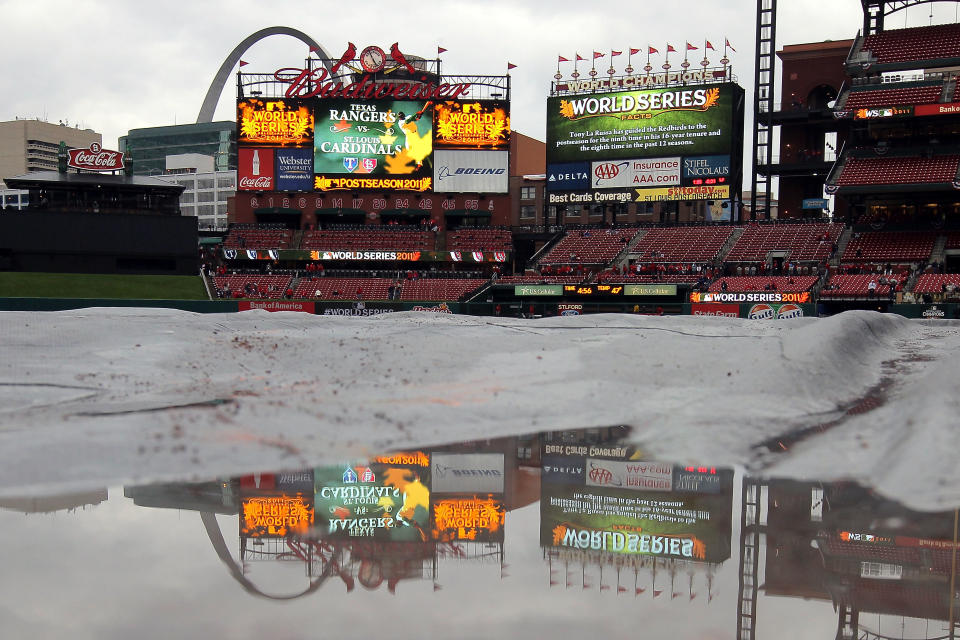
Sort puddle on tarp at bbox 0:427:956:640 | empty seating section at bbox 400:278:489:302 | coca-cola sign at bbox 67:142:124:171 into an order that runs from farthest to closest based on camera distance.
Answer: coca-cola sign at bbox 67:142:124:171 → empty seating section at bbox 400:278:489:302 → puddle on tarp at bbox 0:427:956:640

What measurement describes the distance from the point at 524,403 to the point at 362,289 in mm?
41912

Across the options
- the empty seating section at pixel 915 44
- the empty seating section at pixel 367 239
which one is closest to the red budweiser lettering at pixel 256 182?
the empty seating section at pixel 367 239

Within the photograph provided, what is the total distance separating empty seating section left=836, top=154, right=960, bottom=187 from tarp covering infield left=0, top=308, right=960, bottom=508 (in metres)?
36.5

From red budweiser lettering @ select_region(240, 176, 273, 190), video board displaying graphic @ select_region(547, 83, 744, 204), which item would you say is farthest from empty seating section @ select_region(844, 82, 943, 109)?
red budweiser lettering @ select_region(240, 176, 273, 190)

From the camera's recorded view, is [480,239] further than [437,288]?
Yes

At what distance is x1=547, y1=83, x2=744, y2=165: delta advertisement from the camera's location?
49062 millimetres

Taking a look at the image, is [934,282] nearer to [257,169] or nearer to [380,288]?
[380,288]

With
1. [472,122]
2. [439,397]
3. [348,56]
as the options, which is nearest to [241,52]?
[348,56]

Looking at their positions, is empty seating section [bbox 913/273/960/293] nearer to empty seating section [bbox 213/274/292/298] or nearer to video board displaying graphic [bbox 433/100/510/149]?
video board displaying graphic [bbox 433/100/510/149]

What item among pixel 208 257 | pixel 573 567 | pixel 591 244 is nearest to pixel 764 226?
pixel 591 244

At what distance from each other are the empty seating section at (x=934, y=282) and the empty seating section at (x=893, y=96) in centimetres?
1151

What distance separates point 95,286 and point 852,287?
39095mm

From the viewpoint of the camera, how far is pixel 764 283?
136ft

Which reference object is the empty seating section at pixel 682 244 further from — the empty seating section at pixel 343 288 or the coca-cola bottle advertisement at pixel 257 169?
the coca-cola bottle advertisement at pixel 257 169
